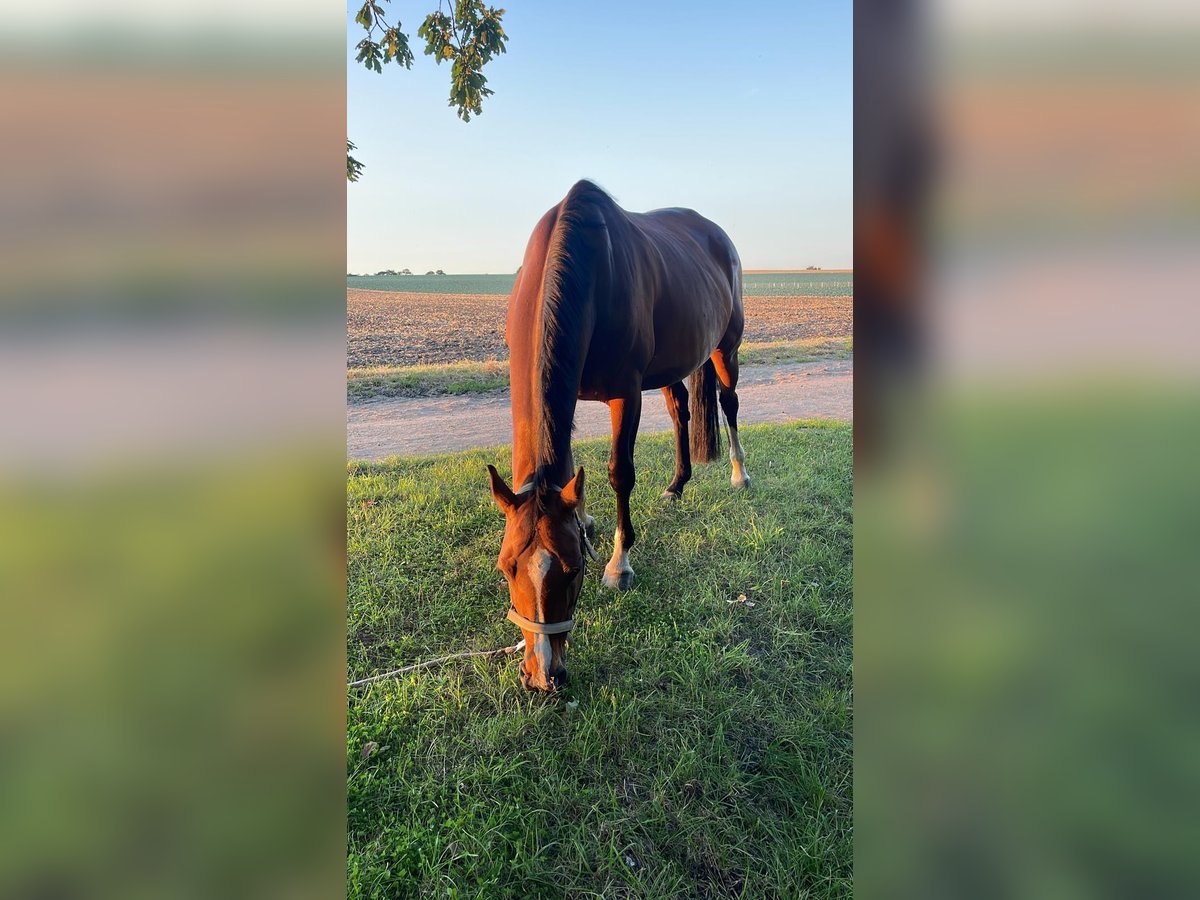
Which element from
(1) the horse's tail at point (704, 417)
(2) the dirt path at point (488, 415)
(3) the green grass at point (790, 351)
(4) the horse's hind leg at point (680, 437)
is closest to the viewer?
(4) the horse's hind leg at point (680, 437)

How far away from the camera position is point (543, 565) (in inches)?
90.2

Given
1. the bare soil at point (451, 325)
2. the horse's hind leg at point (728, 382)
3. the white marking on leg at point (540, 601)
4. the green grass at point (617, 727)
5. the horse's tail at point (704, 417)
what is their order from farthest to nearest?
the bare soil at point (451, 325) → the horse's hind leg at point (728, 382) → the horse's tail at point (704, 417) → the white marking on leg at point (540, 601) → the green grass at point (617, 727)

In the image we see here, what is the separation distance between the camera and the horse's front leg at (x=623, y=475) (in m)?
3.52

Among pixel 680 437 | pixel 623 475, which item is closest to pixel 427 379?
pixel 680 437

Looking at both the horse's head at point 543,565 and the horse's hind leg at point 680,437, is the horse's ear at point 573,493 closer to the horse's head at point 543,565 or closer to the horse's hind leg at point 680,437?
the horse's head at point 543,565

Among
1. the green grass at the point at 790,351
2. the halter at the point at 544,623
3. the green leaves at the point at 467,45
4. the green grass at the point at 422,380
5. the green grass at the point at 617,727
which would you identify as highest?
the green leaves at the point at 467,45
